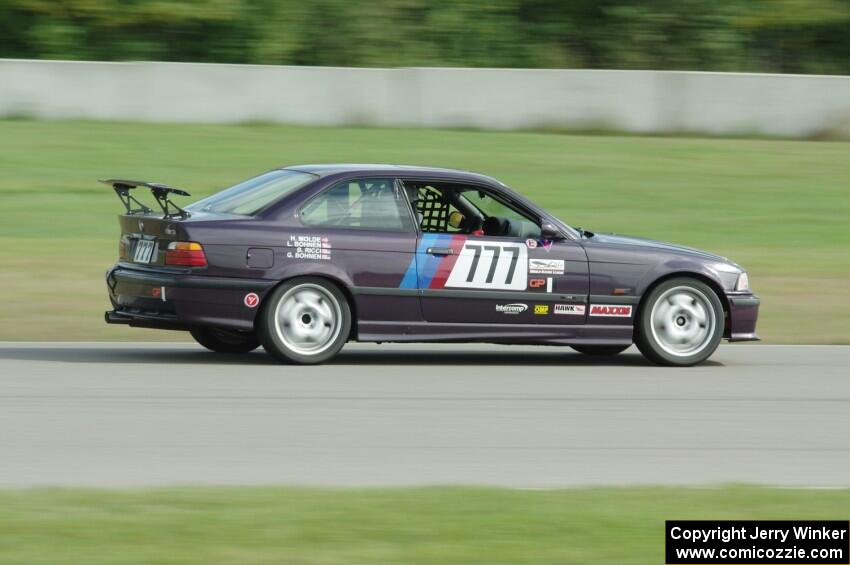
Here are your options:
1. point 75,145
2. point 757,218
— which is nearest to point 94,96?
point 75,145

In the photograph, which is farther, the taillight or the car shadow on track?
the car shadow on track

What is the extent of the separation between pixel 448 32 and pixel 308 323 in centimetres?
1907

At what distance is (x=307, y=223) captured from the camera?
32.3 feet

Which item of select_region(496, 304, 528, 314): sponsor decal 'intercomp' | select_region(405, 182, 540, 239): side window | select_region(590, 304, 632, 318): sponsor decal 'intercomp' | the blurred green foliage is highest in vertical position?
the blurred green foliage

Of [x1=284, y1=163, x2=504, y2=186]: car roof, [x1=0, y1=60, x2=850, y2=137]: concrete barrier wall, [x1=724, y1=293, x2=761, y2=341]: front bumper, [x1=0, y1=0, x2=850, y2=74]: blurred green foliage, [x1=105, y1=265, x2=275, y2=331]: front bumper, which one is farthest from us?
[x1=0, y1=0, x2=850, y2=74]: blurred green foliage

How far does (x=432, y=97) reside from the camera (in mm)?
22969

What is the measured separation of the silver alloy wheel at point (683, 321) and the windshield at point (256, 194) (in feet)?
9.00

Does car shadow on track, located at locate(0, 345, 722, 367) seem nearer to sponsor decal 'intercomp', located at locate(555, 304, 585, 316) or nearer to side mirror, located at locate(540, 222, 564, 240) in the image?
sponsor decal 'intercomp', located at locate(555, 304, 585, 316)

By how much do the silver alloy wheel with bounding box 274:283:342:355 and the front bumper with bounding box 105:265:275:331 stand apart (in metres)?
0.22

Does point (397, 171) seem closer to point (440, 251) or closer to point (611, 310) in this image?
point (440, 251)

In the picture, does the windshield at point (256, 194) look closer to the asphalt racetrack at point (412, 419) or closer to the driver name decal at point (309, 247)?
the driver name decal at point (309, 247)

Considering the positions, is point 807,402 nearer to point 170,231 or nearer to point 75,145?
point 170,231

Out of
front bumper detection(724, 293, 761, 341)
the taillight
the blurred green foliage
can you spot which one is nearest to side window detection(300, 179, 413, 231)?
the taillight

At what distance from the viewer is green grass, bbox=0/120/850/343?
49.6ft
